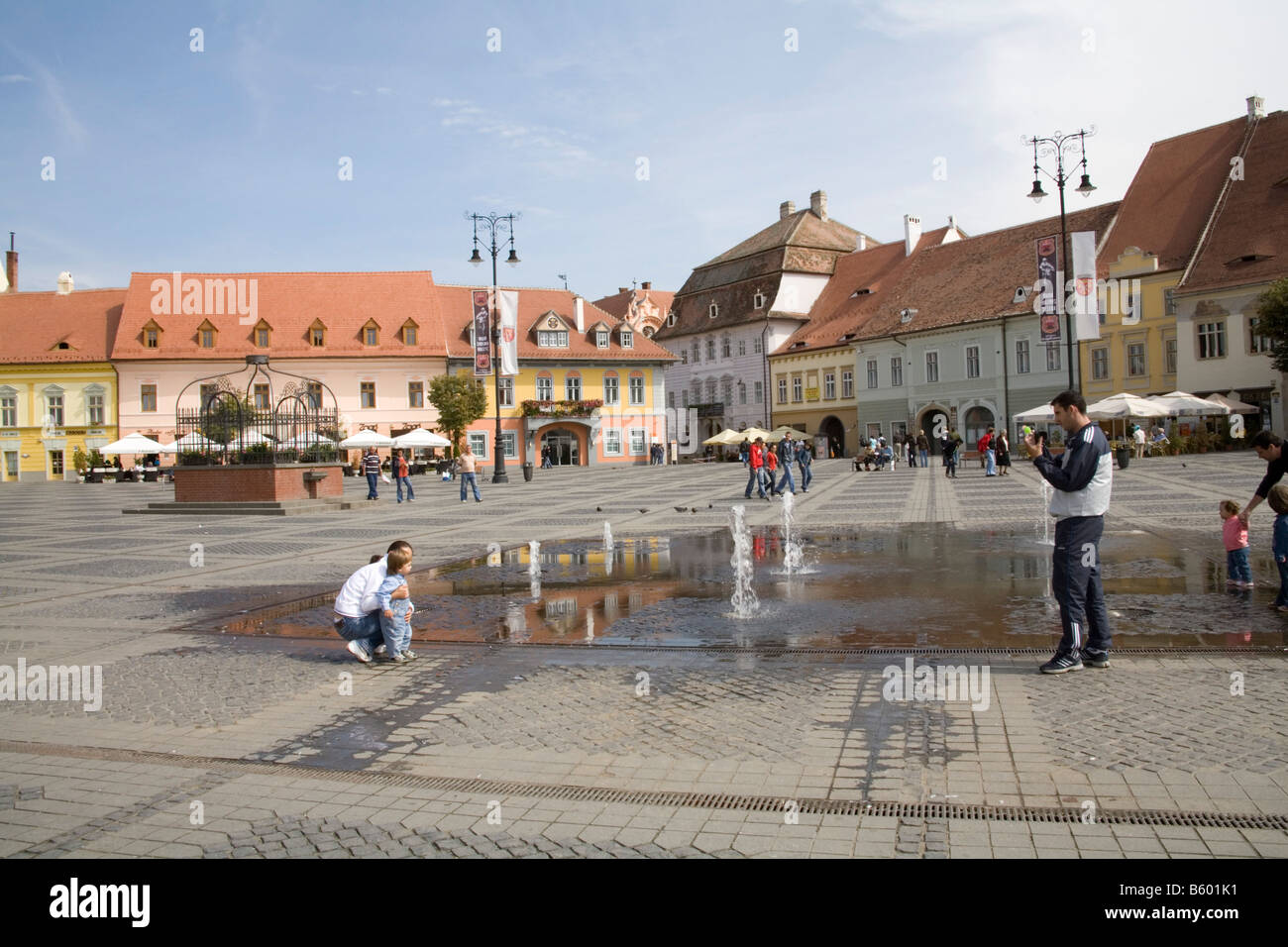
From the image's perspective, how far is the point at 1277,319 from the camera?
39.4 m

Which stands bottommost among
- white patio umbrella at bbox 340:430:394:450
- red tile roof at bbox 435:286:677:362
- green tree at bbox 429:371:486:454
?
white patio umbrella at bbox 340:430:394:450

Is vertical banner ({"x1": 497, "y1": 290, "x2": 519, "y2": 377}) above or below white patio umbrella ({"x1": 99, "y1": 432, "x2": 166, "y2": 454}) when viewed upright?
above

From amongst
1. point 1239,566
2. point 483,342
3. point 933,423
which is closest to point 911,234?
point 933,423

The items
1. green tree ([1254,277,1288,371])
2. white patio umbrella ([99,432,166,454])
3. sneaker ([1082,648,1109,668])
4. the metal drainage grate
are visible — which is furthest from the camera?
white patio umbrella ([99,432,166,454])

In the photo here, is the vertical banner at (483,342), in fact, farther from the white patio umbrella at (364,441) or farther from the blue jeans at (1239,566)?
the blue jeans at (1239,566)

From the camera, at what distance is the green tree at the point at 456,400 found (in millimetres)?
58250

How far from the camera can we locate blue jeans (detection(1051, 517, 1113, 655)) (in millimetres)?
6699

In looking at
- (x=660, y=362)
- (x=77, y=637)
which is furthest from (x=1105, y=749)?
(x=660, y=362)

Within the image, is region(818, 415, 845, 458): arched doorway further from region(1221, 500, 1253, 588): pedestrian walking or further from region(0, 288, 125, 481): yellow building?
region(1221, 500, 1253, 588): pedestrian walking

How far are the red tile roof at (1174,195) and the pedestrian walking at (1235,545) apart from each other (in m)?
44.1

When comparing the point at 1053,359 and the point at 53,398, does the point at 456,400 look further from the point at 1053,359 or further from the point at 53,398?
the point at 1053,359

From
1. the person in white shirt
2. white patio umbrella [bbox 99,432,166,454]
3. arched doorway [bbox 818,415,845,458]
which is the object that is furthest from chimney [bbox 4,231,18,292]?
the person in white shirt

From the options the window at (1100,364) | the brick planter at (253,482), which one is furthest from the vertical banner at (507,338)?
the window at (1100,364)

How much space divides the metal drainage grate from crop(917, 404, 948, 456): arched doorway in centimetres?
5792
